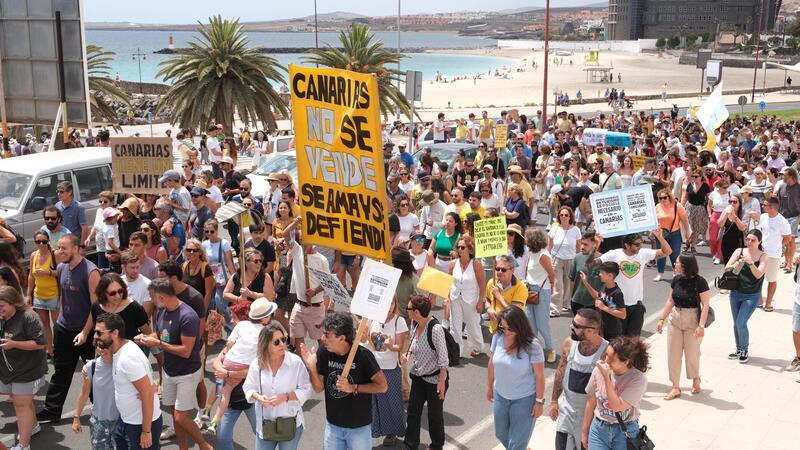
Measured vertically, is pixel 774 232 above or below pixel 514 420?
above

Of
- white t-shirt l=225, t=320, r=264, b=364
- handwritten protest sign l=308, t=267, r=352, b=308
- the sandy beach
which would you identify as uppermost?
handwritten protest sign l=308, t=267, r=352, b=308

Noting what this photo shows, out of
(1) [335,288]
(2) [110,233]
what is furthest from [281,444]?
(2) [110,233]

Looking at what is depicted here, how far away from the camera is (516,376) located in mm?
6723

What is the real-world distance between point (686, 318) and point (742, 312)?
1524 millimetres

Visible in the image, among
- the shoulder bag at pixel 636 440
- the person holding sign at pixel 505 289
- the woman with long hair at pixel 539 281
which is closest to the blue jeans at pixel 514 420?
the shoulder bag at pixel 636 440

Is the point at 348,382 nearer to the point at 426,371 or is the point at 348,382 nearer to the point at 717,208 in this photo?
the point at 426,371

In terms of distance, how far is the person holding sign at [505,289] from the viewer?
28.8ft

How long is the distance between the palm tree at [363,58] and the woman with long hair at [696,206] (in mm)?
10827

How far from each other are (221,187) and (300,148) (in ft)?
32.1

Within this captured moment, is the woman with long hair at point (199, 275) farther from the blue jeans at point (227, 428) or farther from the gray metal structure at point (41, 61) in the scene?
the gray metal structure at point (41, 61)

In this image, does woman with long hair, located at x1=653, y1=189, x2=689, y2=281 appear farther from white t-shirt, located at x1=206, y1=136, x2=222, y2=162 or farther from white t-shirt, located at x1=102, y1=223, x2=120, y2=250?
white t-shirt, located at x1=206, y1=136, x2=222, y2=162

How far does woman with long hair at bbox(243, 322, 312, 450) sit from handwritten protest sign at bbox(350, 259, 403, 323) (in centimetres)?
63

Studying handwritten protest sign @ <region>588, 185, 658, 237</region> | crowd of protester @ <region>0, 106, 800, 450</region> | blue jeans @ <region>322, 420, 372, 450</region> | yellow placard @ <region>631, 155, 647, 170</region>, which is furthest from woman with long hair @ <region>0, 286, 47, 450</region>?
yellow placard @ <region>631, 155, 647, 170</region>

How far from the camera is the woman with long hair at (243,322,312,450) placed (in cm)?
615
